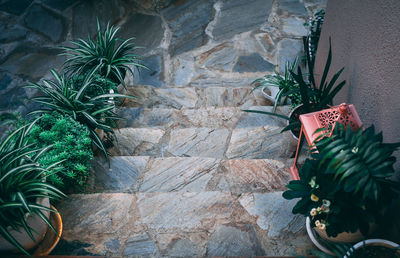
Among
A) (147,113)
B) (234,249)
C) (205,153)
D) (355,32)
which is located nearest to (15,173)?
(234,249)

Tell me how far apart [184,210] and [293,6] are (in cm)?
358

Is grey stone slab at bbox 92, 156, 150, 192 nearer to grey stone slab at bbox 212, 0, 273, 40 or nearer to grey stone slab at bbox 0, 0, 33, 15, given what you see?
grey stone slab at bbox 212, 0, 273, 40

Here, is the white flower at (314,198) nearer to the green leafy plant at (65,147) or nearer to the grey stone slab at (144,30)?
the green leafy plant at (65,147)

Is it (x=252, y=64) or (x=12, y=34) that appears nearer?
(x=252, y=64)

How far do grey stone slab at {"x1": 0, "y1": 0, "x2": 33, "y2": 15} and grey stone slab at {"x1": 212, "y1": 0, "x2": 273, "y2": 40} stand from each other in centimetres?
270

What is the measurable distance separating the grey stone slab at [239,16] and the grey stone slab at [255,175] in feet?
7.64

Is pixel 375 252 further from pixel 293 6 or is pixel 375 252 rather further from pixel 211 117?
pixel 293 6

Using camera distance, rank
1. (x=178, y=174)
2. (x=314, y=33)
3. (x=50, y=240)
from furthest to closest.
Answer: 1. (x=314, y=33)
2. (x=178, y=174)
3. (x=50, y=240)

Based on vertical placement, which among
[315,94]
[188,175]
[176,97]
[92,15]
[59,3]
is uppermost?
[59,3]

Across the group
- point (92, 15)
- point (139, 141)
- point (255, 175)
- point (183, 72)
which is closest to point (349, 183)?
point (255, 175)

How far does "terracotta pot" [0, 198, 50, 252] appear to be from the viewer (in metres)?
1.56

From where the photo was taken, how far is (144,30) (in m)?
4.33

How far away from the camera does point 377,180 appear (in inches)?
53.2

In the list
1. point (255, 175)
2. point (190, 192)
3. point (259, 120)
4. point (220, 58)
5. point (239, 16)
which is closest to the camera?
point (190, 192)
